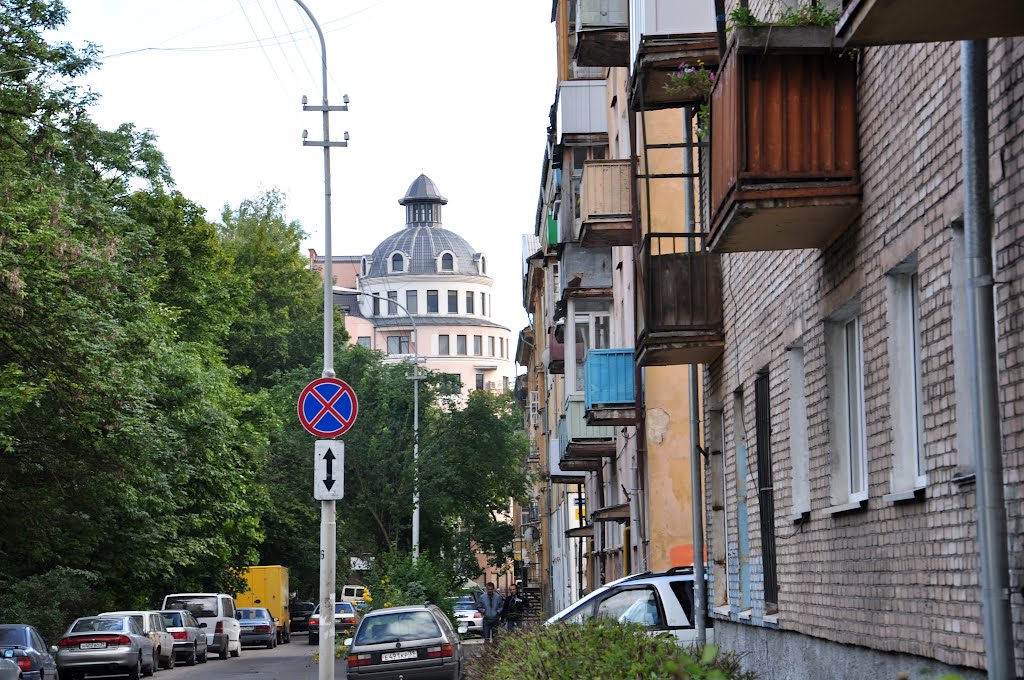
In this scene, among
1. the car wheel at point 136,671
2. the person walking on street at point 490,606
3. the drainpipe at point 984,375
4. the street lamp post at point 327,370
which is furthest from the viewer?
the person walking on street at point 490,606

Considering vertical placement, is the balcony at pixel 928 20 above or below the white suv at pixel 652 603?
above

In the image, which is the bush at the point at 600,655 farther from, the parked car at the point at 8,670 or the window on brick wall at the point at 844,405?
the parked car at the point at 8,670

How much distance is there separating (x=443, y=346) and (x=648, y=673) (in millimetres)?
143141

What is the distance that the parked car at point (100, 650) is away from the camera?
30.2 meters

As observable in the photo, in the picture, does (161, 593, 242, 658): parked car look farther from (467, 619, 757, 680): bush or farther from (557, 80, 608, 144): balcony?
(467, 619, 757, 680): bush

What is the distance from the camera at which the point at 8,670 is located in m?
21.7

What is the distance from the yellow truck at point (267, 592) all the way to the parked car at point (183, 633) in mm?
14081

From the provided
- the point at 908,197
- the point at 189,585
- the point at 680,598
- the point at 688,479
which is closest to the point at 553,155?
the point at 688,479

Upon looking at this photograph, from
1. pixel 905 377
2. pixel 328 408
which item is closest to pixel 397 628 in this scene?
pixel 328 408

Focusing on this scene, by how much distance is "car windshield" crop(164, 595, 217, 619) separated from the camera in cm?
4291

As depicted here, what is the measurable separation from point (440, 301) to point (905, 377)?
144 meters

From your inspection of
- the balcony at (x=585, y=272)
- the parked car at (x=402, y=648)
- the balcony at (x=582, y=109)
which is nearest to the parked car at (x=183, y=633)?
the balcony at (x=585, y=272)

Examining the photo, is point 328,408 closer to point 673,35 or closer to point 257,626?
point 673,35

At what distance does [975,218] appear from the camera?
21.5 feet
